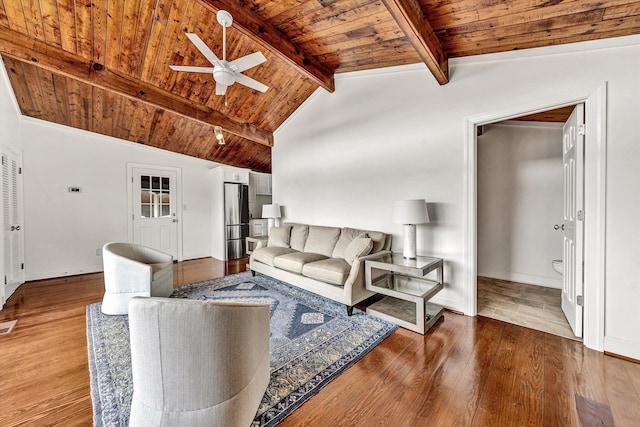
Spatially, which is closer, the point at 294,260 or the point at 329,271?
the point at 329,271

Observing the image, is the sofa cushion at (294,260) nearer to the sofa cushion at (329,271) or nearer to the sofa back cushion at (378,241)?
the sofa cushion at (329,271)

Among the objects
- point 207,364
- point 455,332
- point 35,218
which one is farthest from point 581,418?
point 35,218

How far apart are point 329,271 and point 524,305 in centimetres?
230

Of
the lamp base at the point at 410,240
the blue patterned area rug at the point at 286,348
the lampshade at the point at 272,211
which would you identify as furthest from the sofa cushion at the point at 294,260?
the lampshade at the point at 272,211

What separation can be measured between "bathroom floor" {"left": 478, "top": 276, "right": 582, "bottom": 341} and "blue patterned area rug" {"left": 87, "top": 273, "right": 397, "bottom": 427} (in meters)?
1.34

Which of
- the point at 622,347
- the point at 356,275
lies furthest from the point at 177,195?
the point at 622,347

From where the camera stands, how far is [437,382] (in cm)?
180

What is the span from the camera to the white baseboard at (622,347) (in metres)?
2.01

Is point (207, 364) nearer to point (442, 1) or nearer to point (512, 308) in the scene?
point (442, 1)

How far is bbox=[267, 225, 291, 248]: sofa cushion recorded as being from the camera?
432cm

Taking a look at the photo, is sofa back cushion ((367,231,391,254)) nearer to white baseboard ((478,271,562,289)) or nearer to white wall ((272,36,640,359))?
white wall ((272,36,640,359))

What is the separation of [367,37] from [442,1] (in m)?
0.93

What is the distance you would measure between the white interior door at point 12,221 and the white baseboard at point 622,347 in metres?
6.13

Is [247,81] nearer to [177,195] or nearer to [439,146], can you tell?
[439,146]
